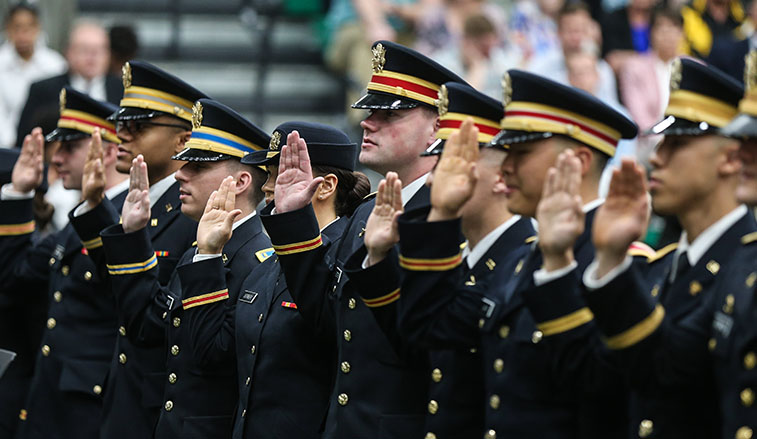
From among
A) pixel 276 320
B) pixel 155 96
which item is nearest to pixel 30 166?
pixel 155 96

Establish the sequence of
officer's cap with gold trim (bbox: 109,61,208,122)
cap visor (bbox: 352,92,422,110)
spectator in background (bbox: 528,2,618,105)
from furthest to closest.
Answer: spectator in background (bbox: 528,2,618,105)
officer's cap with gold trim (bbox: 109,61,208,122)
cap visor (bbox: 352,92,422,110)

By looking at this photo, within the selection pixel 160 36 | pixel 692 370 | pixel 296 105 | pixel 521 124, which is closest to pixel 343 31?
pixel 296 105

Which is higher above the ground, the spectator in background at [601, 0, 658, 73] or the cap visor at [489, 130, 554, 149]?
the cap visor at [489, 130, 554, 149]

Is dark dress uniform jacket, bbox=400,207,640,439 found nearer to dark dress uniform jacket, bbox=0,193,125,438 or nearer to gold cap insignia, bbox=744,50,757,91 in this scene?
gold cap insignia, bbox=744,50,757,91

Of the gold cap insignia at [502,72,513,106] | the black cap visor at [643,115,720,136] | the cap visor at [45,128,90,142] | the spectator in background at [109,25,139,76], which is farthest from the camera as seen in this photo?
the spectator in background at [109,25,139,76]

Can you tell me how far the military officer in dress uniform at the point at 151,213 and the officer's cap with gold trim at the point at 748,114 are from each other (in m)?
2.82

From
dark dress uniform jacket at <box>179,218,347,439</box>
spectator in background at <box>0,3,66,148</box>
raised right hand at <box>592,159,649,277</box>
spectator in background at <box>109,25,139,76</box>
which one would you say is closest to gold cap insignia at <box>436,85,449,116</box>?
dark dress uniform jacket at <box>179,218,347,439</box>

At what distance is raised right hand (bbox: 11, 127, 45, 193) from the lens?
21.9ft

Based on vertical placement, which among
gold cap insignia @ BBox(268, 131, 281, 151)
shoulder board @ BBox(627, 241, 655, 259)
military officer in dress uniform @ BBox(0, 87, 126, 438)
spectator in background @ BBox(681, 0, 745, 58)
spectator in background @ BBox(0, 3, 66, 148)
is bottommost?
spectator in background @ BBox(0, 3, 66, 148)

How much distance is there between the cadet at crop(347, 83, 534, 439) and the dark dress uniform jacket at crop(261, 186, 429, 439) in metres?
0.18

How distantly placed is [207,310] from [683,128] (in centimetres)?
225

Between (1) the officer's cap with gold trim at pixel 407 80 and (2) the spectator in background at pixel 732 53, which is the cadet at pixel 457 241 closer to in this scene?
(1) the officer's cap with gold trim at pixel 407 80

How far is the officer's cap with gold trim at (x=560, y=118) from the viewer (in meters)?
4.03

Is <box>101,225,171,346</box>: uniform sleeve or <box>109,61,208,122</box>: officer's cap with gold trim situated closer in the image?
<box>101,225,171,346</box>: uniform sleeve
